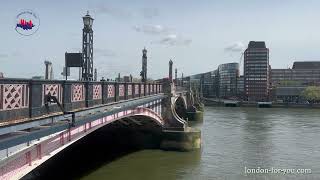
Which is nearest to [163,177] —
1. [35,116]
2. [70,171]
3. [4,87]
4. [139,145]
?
[70,171]

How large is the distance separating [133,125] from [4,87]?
1022 inches

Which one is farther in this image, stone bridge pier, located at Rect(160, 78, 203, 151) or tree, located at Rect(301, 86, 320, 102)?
tree, located at Rect(301, 86, 320, 102)

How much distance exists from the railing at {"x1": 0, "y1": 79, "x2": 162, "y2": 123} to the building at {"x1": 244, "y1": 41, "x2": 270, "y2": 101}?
502 ft

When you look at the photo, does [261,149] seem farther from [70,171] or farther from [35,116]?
[35,116]

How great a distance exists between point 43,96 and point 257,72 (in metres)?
162

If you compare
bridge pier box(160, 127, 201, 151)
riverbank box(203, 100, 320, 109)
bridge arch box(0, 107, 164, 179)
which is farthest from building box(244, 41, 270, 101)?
bridge arch box(0, 107, 164, 179)

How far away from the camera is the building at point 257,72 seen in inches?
6614

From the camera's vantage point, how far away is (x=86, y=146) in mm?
34719

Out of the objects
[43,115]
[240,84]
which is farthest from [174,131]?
[240,84]

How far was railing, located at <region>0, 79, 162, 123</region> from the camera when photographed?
10000 mm

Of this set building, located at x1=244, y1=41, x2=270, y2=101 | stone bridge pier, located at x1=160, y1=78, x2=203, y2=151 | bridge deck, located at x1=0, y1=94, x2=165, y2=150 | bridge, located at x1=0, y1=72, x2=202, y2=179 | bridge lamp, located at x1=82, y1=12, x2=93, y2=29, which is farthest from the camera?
building, located at x1=244, y1=41, x2=270, y2=101

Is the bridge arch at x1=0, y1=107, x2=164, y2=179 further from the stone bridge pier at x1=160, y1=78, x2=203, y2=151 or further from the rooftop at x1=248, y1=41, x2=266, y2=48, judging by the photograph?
the rooftop at x1=248, y1=41, x2=266, y2=48

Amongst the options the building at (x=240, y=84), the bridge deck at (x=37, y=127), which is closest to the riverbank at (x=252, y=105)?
the building at (x=240, y=84)

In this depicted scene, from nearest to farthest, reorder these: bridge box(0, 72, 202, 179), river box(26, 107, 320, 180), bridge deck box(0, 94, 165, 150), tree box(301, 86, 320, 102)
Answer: bridge deck box(0, 94, 165, 150), bridge box(0, 72, 202, 179), river box(26, 107, 320, 180), tree box(301, 86, 320, 102)
